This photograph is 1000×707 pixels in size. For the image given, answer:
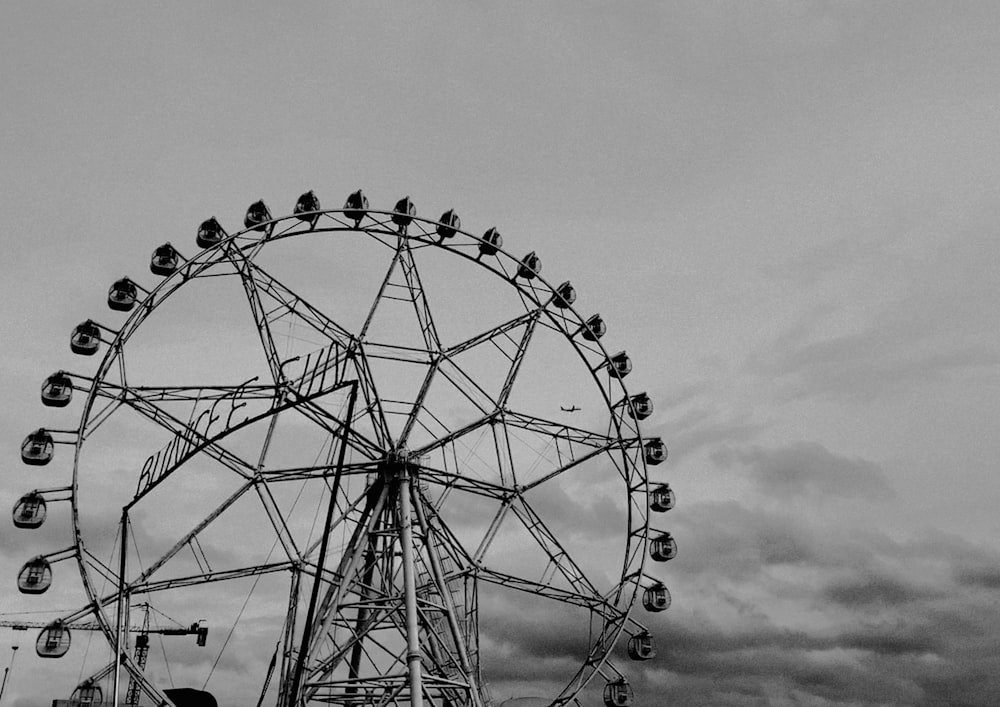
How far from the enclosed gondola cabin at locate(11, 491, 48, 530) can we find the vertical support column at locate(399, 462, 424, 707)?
11.7 metres

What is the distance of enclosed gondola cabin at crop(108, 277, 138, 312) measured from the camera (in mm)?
35750

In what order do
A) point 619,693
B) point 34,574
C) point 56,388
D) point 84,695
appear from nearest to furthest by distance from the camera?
point 84,695
point 34,574
point 56,388
point 619,693

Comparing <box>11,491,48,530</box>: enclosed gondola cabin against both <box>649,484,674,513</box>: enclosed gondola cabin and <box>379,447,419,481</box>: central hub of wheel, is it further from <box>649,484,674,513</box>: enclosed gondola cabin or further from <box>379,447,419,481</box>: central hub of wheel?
<box>649,484,674,513</box>: enclosed gondola cabin

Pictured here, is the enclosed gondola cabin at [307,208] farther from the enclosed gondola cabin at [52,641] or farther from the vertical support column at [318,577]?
the enclosed gondola cabin at [52,641]

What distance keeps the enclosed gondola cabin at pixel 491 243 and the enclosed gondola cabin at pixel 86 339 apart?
45.9 feet

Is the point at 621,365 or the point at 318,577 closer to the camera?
the point at 318,577

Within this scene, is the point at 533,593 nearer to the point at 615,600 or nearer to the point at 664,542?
the point at 615,600

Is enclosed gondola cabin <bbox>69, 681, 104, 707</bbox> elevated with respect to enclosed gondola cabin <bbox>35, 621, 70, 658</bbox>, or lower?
lower

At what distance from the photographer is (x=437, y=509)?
36281mm

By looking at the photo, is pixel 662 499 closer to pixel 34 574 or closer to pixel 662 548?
pixel 662 548

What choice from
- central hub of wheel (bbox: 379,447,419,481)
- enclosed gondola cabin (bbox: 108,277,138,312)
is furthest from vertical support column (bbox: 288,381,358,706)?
enclosed gondola cabin (bbox: 108,277,138,312)

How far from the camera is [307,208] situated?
36375 millimetres

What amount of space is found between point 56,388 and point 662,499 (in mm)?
22694

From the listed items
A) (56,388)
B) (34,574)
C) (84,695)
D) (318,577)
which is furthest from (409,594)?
(56,388)
